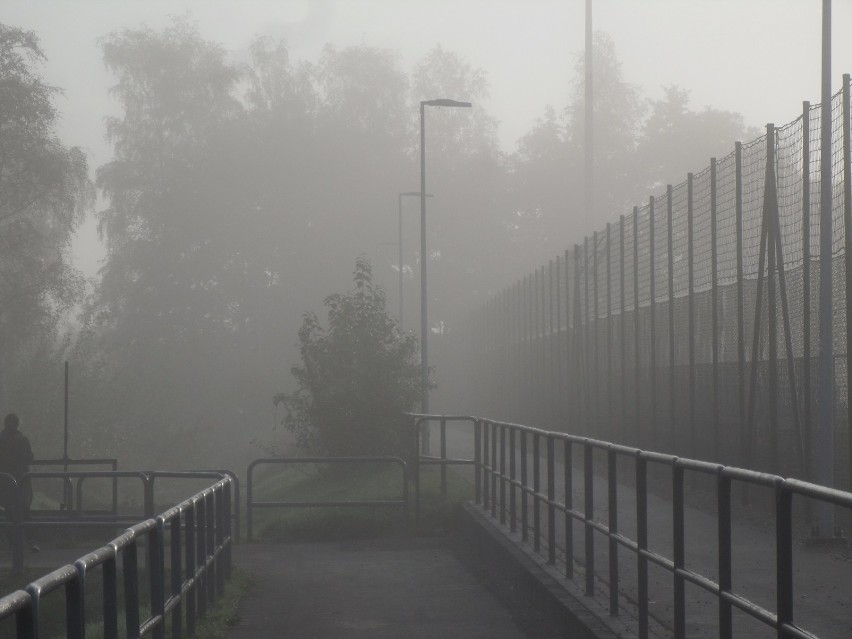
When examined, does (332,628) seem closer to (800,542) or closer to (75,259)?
(800,542)

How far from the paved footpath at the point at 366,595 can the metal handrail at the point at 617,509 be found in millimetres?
681

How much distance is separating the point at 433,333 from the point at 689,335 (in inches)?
2028

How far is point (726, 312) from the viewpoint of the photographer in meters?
16.1

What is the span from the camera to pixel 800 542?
5.16 meters

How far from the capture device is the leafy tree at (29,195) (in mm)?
38625

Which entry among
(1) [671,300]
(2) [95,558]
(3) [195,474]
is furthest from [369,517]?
(2) [95,558]

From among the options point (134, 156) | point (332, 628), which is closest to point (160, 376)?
point (134, 156)

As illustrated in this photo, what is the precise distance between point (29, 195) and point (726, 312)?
27.6m

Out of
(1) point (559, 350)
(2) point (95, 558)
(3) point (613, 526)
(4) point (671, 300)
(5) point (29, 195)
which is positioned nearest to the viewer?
(2) point (95, 558)

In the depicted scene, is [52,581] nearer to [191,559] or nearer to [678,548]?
[678,548]

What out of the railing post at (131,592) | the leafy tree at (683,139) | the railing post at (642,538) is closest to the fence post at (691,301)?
the railing post at (642,538)

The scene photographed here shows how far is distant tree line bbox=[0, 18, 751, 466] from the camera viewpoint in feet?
195

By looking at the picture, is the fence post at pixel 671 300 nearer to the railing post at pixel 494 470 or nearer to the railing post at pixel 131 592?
the railing post at pixel 494 470

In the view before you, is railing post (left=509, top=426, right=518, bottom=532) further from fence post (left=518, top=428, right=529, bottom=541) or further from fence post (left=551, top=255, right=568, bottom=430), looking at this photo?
fence post (left=551, top=255, right=568, bottom=430)
